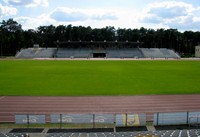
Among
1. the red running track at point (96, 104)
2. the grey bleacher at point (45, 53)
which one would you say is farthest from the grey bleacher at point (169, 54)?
the red running track at point (96, 104)

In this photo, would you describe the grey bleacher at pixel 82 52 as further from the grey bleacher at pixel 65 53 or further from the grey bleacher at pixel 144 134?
the grey bleacher at pixel 144 134

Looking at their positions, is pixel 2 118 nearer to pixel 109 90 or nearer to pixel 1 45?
pixel 109 90

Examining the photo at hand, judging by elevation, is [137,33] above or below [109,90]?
above

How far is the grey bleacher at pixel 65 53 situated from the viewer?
9394 centimetres

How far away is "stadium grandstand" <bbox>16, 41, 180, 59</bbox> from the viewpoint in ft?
310

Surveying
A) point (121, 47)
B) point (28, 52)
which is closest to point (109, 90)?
point (28, 52)

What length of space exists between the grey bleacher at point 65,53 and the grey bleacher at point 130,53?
17.1 metres

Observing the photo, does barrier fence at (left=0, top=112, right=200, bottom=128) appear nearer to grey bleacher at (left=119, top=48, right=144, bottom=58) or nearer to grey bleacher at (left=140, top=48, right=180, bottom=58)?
grey bleacher at (left=119, top=48, right=144, bottom=58)

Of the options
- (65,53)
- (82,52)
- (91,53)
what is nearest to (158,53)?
(91,53)

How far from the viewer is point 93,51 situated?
98.9 m

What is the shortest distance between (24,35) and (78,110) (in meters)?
104

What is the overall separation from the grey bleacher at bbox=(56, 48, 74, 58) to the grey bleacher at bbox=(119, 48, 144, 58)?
1709 centimetres

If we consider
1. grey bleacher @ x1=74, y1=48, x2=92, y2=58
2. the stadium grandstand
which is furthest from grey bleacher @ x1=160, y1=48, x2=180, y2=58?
grey bleacher @ x1=74, y1=48, x2=92, y2=58

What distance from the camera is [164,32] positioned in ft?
406
